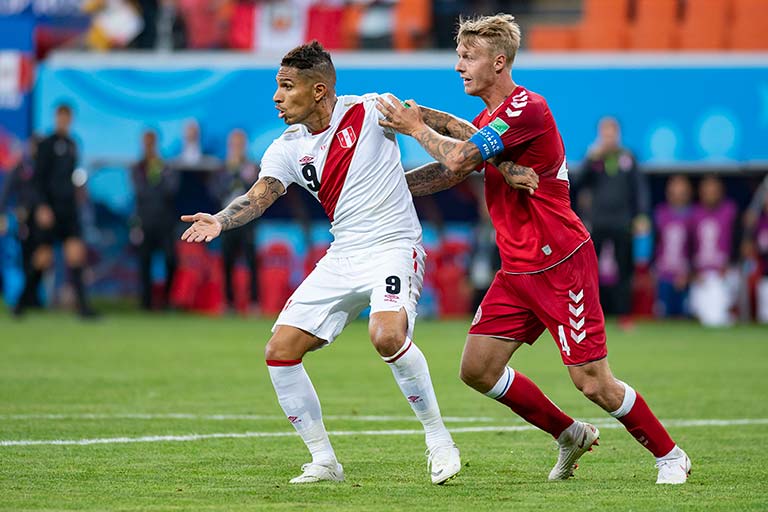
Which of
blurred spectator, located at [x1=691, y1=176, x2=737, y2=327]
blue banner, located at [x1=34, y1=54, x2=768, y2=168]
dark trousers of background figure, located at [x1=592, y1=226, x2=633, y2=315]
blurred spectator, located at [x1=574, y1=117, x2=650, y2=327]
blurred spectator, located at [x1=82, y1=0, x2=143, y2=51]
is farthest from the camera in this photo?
blurred spectator, located at [x1=82, y1=0, x2=143, y2=51]

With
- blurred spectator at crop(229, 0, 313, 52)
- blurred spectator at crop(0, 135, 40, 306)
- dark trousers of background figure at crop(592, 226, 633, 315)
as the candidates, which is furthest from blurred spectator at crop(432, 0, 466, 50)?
blurred spectator at crop(0, 135, 40, 306)

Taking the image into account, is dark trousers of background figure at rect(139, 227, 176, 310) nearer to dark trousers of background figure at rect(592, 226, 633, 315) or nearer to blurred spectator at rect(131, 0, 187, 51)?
blurred spectator at rect(131, 0, 187, 51)

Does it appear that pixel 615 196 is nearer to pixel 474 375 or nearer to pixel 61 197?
pixel 61 197

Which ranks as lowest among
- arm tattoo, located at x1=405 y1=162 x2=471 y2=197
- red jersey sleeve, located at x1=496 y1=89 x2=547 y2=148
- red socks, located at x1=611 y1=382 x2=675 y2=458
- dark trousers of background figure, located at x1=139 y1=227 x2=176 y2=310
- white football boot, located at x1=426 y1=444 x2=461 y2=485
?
dark trousers of background figure, located at x1=139 y1=227 x2=176 y2=310

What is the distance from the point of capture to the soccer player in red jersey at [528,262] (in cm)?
673

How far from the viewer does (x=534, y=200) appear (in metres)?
6.89

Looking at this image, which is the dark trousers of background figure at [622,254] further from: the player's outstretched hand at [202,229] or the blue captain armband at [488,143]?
the player's outstretched hand at [202,229]

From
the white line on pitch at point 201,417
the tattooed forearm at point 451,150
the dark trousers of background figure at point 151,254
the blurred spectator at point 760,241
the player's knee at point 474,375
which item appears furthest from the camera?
the dark trousers of background figure at point 151,254

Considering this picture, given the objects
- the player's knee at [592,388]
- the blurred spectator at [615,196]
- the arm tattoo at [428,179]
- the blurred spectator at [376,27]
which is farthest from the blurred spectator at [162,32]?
the player's knee at [592,388]

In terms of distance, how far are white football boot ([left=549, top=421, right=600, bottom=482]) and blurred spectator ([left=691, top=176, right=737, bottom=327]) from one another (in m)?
12.3

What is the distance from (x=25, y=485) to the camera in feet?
21.5

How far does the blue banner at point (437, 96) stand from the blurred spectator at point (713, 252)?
2.15 feet

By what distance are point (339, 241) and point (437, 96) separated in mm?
12692

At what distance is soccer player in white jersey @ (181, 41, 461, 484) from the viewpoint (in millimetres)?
6836
